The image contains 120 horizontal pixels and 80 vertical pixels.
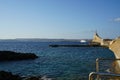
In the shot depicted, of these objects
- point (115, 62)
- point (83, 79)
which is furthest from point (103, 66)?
point (83, 79)

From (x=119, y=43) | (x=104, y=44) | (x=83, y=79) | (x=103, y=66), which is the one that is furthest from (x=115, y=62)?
(x=104, y=44)

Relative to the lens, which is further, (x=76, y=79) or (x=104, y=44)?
(x=104, y=44)

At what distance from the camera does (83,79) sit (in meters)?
26.9

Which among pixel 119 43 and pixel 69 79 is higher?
pixel 119 43

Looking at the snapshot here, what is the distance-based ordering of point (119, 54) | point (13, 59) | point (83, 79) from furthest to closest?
point (13, 59), point (83, 79), point (119, 54)

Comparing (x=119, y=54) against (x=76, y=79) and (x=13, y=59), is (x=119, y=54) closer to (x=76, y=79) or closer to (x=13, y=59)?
(x=76, y=79)

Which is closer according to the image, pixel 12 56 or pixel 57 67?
pixel 57 67

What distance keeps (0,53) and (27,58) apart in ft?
22.7

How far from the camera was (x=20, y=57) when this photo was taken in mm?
67438

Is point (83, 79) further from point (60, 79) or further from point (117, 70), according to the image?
point (117, 70)

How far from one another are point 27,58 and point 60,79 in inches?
1590

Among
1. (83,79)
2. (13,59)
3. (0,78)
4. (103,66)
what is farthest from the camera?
(13,59)

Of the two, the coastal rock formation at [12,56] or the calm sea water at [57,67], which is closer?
the calm sea water at [57,67]

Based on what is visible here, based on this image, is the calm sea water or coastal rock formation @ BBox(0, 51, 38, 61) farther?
coastal rock formation @ BBox(0, 51, 38, 61)
